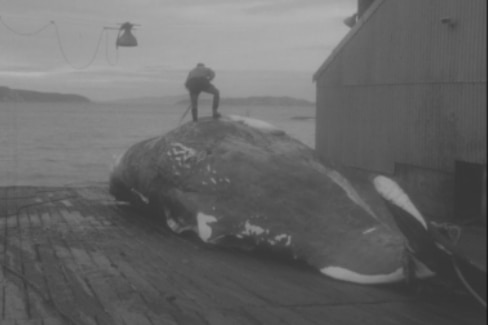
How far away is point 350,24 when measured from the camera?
2767 centimetres

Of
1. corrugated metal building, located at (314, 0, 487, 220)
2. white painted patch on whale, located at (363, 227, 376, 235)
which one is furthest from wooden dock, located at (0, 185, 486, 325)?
corrugated metal building, located at (314, 0, 487, 220)

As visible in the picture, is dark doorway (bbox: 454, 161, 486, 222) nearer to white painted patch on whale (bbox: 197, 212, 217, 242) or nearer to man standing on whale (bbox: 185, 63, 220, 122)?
man standing on whale (bbox: 185, 63, 220, 122)

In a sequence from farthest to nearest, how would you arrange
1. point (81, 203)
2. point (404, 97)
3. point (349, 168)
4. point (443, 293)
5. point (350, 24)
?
1. point (350, 24)
2. point (349, 168)
3. point (404, 97)
4. point (81, 203)
5. point (443, 293)

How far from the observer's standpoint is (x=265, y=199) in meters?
9.91

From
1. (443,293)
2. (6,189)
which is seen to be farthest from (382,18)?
(443,293)

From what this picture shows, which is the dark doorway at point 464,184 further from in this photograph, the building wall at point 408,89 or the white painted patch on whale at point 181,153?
the white painted patch on whale at point 181,153

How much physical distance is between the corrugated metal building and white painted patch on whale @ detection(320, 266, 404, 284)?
645cm

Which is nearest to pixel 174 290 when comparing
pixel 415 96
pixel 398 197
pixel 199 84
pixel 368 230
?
pixel 368 230

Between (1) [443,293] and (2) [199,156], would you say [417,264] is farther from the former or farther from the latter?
(2) [199,156]

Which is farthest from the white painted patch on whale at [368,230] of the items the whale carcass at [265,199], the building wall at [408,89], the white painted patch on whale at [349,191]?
the building wall at [408,89]

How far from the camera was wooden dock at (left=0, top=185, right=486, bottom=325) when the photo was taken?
23.9 feet

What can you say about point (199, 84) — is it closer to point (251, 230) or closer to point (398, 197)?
point (251, 230)

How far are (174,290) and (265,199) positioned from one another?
7.09 feet

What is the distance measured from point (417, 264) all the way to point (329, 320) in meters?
1.32
